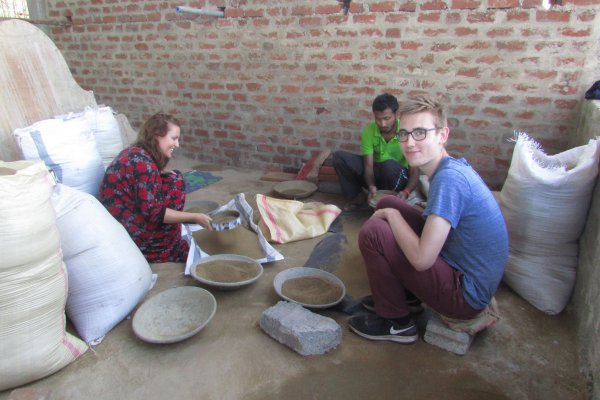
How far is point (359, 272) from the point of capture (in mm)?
2619

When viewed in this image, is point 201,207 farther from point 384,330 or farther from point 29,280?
point 384,330

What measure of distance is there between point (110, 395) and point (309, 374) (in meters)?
0.80

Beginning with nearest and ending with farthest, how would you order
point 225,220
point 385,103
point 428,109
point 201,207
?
point 428,109 → point 225,220 → point 385,103 → point 201,207

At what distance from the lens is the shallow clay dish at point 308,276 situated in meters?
2.12

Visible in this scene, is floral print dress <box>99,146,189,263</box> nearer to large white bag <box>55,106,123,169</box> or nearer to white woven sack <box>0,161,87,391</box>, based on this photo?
white woven sack <box>0,161,87,391</box>

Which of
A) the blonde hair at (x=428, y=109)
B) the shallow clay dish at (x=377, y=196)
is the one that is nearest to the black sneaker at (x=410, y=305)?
the blonde hair at (x=428, y=109)

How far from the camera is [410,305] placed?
2.13 meters

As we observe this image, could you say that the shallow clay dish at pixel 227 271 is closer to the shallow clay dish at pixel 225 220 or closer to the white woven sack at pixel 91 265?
the shallow clay dish at pixel 225 220

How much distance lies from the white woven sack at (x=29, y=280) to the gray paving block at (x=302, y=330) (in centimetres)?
89

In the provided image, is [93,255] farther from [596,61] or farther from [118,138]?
[596,61]

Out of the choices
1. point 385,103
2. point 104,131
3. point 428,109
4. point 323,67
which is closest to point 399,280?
point 428,109

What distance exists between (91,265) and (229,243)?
0.94 metres

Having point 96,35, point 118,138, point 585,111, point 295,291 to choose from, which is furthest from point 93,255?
point 96,35

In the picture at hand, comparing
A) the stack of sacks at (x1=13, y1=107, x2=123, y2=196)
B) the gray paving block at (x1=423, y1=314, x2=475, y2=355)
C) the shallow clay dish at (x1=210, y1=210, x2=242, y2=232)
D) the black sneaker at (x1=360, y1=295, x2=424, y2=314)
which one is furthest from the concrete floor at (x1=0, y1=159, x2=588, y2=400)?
the stack of sacks at (x1=13, y1=107, x2=123, y2=196)
